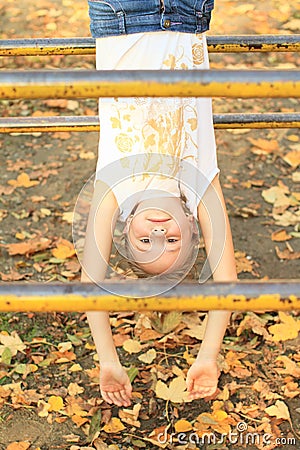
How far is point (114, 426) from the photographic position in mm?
2461

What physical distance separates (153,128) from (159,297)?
938 millimetres

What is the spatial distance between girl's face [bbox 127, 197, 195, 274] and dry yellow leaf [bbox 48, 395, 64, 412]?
686 millimetres

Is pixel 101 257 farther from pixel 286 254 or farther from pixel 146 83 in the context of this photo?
pixel 286 254

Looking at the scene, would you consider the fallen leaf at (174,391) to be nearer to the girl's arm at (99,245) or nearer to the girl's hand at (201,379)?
the girl's hand at (201,379)

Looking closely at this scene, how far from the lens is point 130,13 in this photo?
230cm


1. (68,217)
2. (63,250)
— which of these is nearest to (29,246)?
(63,250)

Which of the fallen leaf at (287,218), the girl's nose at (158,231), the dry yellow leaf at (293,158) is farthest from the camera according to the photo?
the dry yellow leaf at (293,158)

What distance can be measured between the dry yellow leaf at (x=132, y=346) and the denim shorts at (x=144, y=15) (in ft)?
3.60

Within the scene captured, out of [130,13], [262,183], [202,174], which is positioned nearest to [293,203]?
[262,183]

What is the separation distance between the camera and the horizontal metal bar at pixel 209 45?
2668 millimetres

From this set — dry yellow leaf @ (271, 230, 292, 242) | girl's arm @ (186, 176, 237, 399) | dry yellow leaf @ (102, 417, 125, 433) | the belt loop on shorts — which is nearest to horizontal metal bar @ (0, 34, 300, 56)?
the belt loop on shorts

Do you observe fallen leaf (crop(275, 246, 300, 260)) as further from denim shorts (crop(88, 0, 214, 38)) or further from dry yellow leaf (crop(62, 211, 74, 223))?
denim shorts (crop(88, 0, 214, 38))

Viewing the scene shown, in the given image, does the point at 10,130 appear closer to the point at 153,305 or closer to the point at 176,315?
the point at 176,315

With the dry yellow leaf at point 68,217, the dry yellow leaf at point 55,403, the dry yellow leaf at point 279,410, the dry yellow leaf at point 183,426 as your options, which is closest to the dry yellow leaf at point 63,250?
the dry yellow leaf at point 68,217
